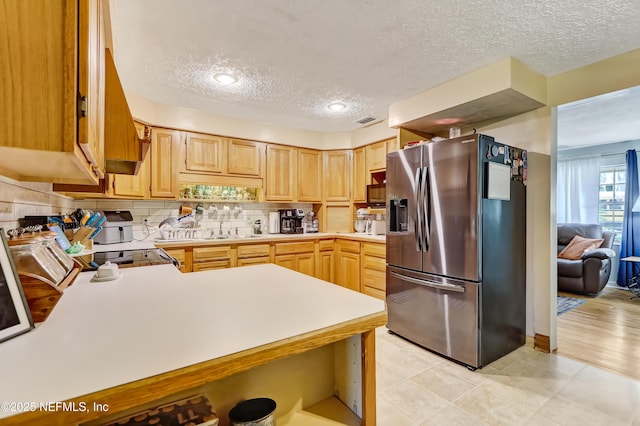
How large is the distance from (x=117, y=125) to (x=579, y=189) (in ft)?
22.5

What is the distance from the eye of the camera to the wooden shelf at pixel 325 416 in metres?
0.93

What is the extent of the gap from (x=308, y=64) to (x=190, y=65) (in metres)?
0.97

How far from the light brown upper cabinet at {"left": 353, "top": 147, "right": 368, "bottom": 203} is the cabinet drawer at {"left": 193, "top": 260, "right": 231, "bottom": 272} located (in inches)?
80.1

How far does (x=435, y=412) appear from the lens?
1821mm

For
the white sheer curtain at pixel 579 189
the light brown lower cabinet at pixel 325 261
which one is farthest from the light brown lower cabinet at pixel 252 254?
the white sheer curtain at pixel 579 189

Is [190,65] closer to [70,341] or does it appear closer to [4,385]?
[70,341]

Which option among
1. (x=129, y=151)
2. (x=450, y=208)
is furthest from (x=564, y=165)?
(x=129, y=151)

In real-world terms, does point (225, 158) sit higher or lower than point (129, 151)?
higher

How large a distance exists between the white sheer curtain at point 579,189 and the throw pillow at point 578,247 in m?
0.90

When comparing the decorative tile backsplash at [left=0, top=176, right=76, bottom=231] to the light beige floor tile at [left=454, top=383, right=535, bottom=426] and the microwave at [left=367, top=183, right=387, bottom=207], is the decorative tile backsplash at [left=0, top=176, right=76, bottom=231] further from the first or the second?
the microwave at [left=367, top=183, right=387, bottom=207]

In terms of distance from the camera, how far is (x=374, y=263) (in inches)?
144

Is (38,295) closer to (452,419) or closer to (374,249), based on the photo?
(452,419)

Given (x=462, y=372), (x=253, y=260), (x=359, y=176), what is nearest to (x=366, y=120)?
(x=359, y=176)

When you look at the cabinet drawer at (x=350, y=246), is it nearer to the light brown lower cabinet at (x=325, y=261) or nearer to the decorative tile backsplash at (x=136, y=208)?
the light brown lower cabinet at (x=325, y=261)
